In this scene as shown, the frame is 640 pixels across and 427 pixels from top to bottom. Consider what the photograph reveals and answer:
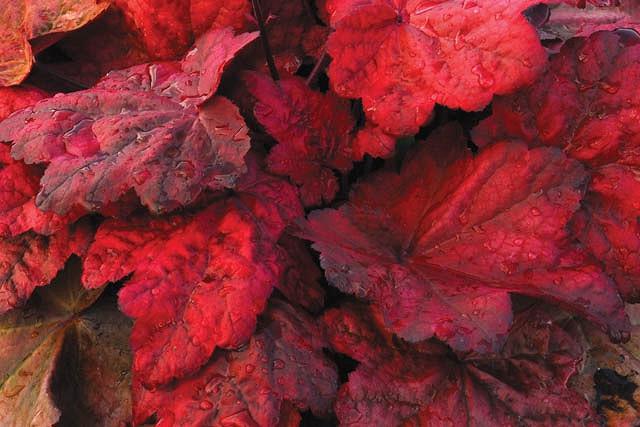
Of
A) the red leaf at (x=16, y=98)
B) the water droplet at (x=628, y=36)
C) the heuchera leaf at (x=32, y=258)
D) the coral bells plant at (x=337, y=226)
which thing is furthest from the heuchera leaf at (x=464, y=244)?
the red leaf at (x=16, y=98)

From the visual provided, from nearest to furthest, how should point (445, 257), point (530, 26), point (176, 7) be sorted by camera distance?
point (530, 26), point (445, 257), point (176, 7)

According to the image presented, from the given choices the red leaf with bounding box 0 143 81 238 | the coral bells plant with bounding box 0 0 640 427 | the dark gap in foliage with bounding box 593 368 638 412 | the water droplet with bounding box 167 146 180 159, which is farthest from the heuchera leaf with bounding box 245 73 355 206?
the dark gap in foliage with bounding box 593 368 638 412

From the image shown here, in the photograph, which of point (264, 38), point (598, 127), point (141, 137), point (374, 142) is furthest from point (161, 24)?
point (598, 127)

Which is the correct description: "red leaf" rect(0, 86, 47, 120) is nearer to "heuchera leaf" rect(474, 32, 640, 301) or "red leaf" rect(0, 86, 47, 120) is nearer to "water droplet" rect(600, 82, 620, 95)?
"heuchera leaf" rect(474, 32, 640, 301)

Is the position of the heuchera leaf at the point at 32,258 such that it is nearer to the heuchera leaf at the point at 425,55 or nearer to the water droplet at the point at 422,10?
the heuchera leaf at the point at 425,55

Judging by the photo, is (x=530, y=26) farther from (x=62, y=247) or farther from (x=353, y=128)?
(x=62, y=247)

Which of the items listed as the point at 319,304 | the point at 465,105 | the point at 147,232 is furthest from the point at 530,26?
the point at 147,232

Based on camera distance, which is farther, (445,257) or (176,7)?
(176,7)
